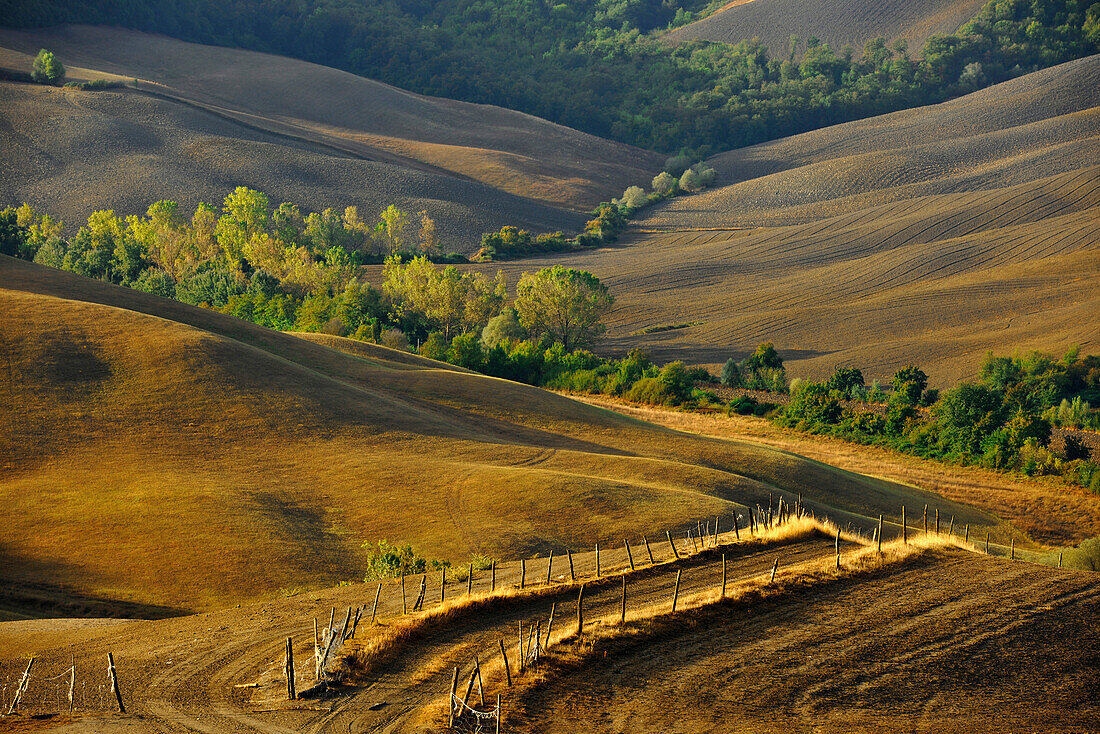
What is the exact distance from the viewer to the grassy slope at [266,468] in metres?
26.6

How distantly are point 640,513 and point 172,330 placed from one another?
22.2 meters

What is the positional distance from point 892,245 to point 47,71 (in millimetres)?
131699

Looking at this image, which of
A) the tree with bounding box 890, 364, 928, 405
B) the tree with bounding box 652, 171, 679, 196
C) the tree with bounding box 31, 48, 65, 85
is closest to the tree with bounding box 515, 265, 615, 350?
the tree with bounding box 890, 364, 928, 405

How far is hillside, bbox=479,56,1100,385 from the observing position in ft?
291

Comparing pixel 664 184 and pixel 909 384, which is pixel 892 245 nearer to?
pixel 909 384

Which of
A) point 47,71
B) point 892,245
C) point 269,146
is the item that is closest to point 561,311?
point 892,245

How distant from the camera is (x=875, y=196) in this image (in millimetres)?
143500

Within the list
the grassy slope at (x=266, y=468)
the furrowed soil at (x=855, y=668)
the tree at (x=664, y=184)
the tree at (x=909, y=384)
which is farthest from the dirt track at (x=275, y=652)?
the tree at (x=664, y=184)

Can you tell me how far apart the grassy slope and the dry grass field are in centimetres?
8663

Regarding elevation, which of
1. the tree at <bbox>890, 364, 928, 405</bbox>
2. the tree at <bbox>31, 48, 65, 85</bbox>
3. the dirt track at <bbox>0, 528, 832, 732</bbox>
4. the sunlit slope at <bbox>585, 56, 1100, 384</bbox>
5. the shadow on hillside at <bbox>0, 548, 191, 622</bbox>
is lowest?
the shadow on hillside at <bbox>0, 548, 191, 622</bbox>

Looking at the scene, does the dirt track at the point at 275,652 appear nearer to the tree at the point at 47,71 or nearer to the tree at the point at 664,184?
the tree at the point at 664,184

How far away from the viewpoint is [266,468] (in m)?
33.2

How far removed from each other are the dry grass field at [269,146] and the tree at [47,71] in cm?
331

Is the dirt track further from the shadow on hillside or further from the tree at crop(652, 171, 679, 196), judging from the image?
the tree at crop(652, 171, 679, 196)
